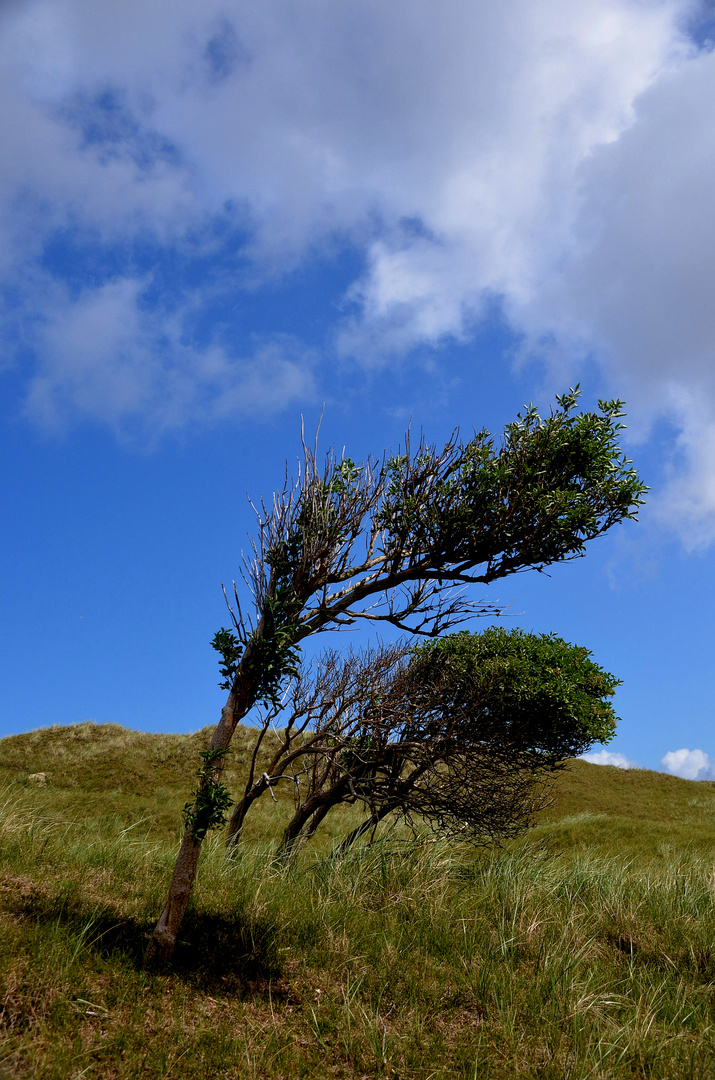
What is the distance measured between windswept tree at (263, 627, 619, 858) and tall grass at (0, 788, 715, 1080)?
3.53 feet

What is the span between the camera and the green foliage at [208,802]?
6.99m

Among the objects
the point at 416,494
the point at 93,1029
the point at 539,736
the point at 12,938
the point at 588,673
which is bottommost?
the point at 93,1029

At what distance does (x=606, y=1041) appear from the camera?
648 centimetres

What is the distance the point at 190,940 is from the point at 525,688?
6556 millimetres

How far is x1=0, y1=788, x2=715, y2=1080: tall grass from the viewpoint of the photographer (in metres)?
6.07

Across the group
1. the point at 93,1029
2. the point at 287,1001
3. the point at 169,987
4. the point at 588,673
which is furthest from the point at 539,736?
the point at 93,1029

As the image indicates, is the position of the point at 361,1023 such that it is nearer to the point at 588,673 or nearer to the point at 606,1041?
the point at 606,1041

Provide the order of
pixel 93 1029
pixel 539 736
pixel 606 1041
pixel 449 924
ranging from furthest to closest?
pixel 539 736
pixel 449 924
pixel 606 1041
pixel 93 1029

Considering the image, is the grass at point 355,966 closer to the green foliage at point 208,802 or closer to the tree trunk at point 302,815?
the tree trunk at point 302,815

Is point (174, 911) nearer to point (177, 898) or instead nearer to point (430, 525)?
point (177, 898)

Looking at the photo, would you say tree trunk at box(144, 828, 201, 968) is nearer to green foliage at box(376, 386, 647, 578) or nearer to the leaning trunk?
the leaning trunk

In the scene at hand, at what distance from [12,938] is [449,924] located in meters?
5.13

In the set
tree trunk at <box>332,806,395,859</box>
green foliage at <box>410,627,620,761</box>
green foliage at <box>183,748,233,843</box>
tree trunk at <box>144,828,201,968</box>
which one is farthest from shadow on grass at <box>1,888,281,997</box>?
green foliage at <box>410,627,620,761</box>

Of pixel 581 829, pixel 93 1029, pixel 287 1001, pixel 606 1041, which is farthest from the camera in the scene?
pixel 581 829
